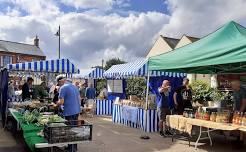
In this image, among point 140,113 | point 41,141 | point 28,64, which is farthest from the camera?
point 28,64

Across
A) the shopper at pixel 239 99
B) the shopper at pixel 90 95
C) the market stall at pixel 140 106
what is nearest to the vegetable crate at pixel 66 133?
the shopper at pixel 239 99

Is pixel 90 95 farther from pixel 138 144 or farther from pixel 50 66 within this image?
pixel 138 144

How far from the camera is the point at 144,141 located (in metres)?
8.85

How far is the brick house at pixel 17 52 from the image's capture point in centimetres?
5431

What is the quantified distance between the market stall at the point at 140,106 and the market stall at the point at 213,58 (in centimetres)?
153

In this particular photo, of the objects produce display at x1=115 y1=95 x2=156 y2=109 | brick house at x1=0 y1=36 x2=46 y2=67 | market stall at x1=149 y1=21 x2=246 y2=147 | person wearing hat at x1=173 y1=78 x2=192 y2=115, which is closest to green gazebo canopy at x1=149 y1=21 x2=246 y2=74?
market stall at x1=149 y1=21 x2=246 y2=147

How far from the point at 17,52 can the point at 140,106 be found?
49478 mm

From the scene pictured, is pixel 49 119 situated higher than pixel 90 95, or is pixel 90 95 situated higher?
pixel 90 95

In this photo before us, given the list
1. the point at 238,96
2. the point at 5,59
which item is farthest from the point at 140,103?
the point at 5,59

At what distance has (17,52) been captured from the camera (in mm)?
56844

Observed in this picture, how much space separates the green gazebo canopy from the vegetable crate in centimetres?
318

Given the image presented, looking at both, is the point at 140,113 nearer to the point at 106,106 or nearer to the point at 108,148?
the point at 108,148

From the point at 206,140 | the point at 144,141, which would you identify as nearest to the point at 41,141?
the point at 144,141

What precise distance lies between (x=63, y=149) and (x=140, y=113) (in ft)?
12.3
